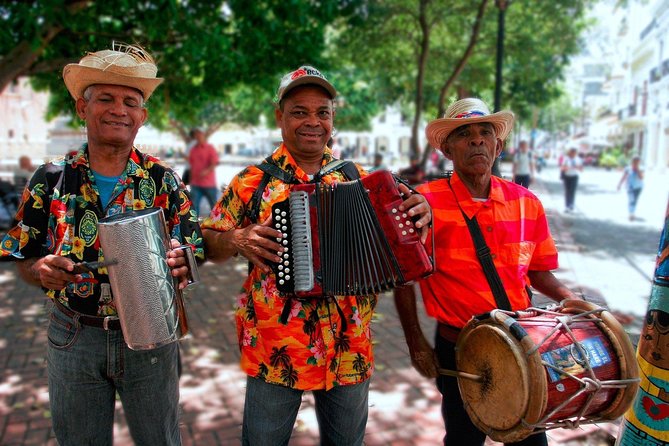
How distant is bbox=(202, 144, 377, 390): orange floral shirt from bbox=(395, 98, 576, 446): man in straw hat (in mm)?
277

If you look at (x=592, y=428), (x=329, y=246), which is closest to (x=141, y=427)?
(x=329, y=246)

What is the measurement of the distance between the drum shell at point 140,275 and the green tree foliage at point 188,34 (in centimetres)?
526

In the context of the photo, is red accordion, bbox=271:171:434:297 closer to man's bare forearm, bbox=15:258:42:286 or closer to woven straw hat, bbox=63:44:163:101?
woven straw hat, bbox=63:44:163:101

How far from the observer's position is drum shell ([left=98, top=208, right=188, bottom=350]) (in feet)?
6.10

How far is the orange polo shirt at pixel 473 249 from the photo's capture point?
234 cm

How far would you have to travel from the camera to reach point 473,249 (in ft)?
7.65

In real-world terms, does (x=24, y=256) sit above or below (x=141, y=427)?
above

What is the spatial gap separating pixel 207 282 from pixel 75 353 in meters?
5.26

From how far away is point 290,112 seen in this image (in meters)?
2.34

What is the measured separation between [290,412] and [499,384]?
0.88 meters

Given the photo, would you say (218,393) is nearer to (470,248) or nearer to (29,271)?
(29,271)

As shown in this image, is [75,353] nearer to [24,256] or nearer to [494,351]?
[24,256]

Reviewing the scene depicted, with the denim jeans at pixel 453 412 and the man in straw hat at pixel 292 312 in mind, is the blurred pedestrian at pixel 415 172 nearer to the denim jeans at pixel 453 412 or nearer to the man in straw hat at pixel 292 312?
the denim jeans at pixel 453 412

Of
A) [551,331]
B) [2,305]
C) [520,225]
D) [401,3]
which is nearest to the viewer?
[551,331]
